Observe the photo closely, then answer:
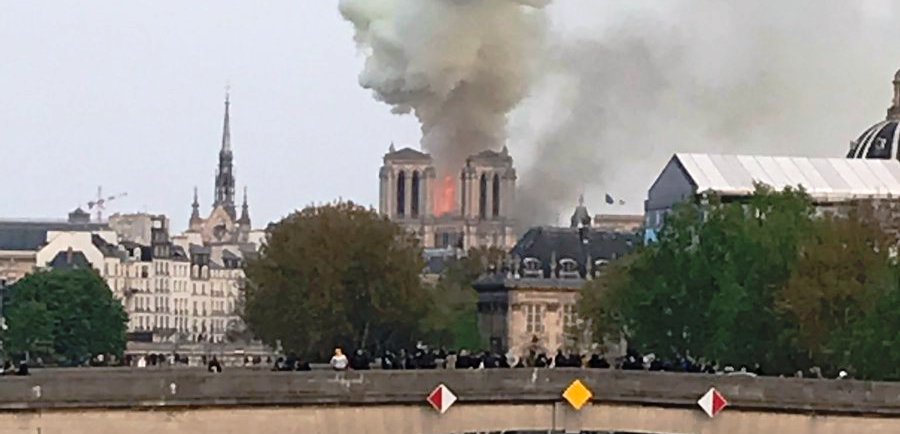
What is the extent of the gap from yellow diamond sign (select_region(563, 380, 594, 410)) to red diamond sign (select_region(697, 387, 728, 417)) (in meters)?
1.83

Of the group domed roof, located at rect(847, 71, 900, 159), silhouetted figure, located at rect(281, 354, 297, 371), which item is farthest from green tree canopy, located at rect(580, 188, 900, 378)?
domed roof, located at rect(847, 71, 900, 159)

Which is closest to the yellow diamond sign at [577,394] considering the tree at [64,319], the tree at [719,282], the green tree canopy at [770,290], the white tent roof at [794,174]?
the green tree canopy at [770,290]

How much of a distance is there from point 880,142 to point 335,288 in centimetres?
4828

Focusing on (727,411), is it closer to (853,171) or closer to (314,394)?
(314,394)

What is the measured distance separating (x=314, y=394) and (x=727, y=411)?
22.3 feet

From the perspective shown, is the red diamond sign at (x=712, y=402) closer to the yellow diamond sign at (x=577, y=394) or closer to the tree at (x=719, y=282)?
the yellow diamond sign at (x=577, y=394)

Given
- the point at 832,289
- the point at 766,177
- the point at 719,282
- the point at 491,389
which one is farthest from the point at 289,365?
the point at 766,177

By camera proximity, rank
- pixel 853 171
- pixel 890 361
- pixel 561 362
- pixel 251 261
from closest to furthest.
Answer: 1. pixel 561 362
2. pixel 890 361
3. pixel 251 261
4. pixel 853 171

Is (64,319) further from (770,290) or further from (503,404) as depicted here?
(503,404)

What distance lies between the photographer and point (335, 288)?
15250 cm

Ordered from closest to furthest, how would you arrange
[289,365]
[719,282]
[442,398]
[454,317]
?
[442,398] → [289,365] → [719,282] → [454,317]

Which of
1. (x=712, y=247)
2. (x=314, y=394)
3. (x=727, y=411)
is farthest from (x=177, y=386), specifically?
(x=712, y=247)

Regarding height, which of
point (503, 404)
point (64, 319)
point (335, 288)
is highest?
point (64, 319)

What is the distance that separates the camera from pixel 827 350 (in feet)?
A: 339
